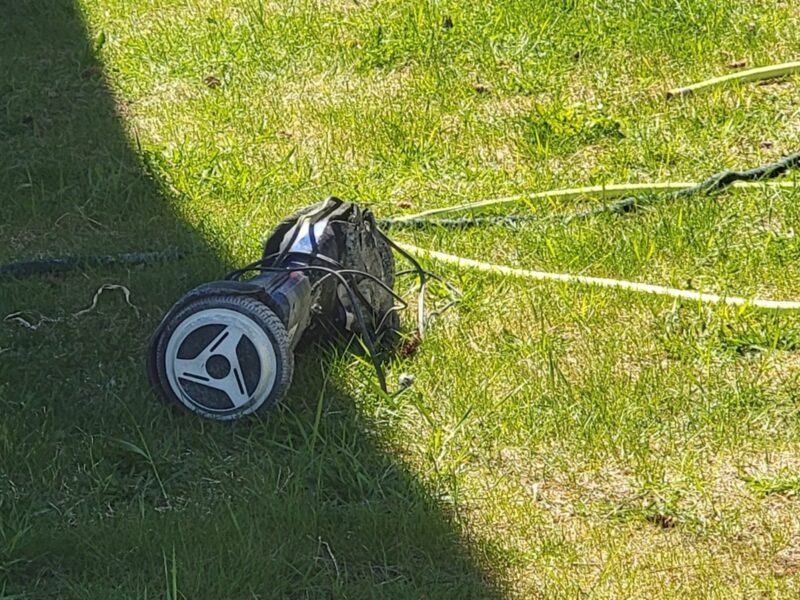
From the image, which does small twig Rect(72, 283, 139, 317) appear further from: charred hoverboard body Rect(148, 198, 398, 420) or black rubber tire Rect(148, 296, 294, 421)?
black rubber tire Rect(148, 296, 294, 421)

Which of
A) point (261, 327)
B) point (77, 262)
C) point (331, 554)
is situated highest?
point (261, 327)

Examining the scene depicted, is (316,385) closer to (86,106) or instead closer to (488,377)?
(488,377)

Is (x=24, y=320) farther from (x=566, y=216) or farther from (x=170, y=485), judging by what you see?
(x=566, y=216)

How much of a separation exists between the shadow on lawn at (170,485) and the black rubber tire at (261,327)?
0.06m

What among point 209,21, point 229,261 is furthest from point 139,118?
point 229,261

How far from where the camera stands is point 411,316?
440 cm

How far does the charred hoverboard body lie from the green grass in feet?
0.36

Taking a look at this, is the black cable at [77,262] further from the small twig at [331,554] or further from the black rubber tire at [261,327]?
the small twig at [331,554]

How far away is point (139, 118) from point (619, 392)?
2.94 m

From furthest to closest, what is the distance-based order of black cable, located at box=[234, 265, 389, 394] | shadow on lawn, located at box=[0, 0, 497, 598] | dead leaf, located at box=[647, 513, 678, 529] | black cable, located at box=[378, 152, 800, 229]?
1. black cable, located at box=[378, 152, 800, 229]
2. black cable, located at box=[234, 265, 389, 394]
3. dead leaf, located at box=[647, 513, 678, 529]
4. shadow on lawn, located at box=[0, 0, 497, 598]

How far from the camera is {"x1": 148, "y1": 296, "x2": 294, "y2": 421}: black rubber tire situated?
3.61 metres

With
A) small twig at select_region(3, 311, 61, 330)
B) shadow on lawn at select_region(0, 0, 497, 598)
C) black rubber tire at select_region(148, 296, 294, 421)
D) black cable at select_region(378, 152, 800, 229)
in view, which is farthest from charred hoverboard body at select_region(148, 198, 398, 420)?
black cable at select_region(378, 152, 800, 229)

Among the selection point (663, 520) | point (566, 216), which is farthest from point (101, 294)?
point (663, 520)

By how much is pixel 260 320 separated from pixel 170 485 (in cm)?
48
